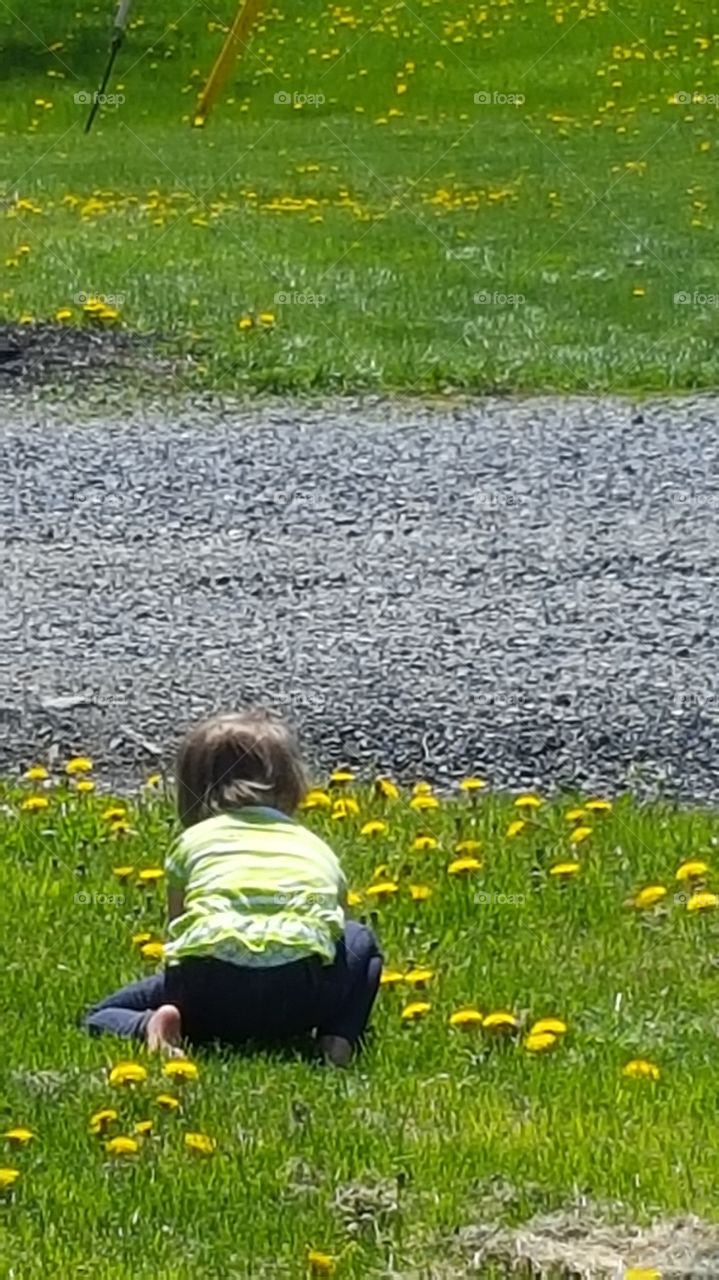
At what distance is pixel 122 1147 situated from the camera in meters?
4.05

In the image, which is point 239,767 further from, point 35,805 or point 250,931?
point 35,805

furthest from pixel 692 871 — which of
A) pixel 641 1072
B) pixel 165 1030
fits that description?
pixel 165 1030

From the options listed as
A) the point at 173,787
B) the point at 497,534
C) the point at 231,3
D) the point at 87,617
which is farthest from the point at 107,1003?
the point at 231,3

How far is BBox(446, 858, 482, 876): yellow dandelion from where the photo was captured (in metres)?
5.58

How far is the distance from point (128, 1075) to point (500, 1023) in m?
0.76

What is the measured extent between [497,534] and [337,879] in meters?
4.54

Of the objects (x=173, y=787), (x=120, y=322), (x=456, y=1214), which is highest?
(x=456, y=1214)

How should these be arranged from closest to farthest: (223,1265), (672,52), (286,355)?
(223,1265)
(286,355)
(672,52)

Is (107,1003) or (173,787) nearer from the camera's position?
(107,1003)

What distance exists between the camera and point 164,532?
9.38 metres

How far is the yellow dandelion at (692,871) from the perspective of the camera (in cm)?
549

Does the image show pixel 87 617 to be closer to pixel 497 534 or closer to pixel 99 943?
pixel 497 534

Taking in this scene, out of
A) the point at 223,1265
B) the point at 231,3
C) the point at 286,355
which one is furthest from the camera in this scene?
the point at 231,3

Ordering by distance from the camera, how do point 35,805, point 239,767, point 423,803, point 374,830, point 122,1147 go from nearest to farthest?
1. point 122,1147
2. point 239,767
3. point 374,830
4. point 423,803
5. point 35,805
